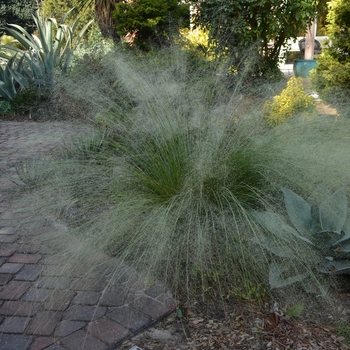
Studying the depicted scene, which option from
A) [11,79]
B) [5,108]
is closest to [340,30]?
[5,108]

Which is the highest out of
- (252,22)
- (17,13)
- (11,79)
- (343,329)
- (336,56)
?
(17,13)

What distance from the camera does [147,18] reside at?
9344 millimetres

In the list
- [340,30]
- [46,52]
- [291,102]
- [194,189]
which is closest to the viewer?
[194,189]

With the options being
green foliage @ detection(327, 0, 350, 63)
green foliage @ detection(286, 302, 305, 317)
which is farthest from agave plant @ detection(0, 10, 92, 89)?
green foliage @ detection(286, 302, 305, 317)

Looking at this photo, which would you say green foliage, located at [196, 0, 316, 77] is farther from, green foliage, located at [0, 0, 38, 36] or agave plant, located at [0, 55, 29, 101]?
green foliage, located at [0, 0, 38, 36]

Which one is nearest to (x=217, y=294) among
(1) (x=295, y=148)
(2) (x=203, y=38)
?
(1) (x=295, y=148)

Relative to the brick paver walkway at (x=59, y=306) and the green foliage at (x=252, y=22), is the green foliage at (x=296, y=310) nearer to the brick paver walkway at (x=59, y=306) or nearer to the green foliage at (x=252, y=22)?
the brick paver walkway at (x=59, y=306)

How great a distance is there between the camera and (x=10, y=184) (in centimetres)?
402

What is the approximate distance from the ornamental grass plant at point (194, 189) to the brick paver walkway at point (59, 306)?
4.0 inches

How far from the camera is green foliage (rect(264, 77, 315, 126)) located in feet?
12.9

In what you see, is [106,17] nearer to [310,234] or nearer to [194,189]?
[194,189]

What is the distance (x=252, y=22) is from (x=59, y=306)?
570 centimetres

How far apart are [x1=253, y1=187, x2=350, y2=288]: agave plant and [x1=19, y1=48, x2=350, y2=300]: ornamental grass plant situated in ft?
0.16

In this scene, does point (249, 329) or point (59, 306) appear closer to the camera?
point (249, 329)
